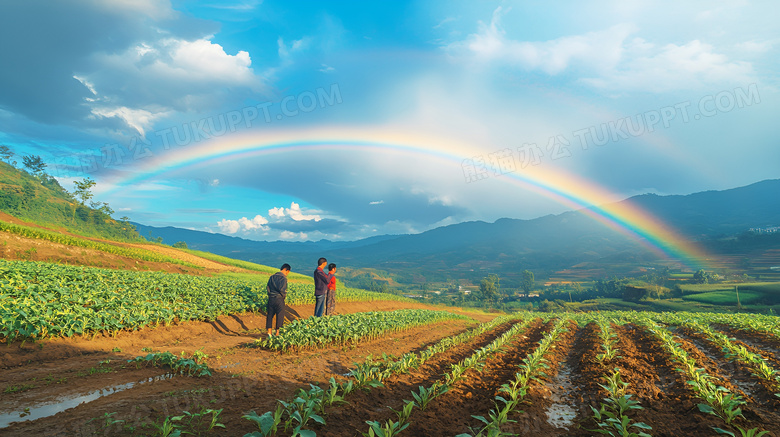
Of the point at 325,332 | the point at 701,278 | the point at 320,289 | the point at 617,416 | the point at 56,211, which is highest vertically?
the point at 56,211

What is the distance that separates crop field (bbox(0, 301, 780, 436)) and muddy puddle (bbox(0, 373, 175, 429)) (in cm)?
3

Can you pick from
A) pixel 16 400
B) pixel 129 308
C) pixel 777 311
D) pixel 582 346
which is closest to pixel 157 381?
pixel 16 400

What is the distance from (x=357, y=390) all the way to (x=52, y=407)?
511 centimetres

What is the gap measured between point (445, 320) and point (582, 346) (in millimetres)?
13020

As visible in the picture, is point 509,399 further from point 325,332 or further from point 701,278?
point 701,278

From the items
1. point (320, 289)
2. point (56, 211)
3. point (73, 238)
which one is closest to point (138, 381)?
point (320, 289)

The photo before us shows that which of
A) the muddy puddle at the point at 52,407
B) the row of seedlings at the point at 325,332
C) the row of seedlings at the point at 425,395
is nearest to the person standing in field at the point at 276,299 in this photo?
the row of seedlings at the point at 325,332

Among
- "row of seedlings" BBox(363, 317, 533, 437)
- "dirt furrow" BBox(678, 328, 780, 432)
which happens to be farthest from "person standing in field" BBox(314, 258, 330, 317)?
"dirt furrow" BBox(678, 328, 780, 432)

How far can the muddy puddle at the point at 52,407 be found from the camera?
4809 mm

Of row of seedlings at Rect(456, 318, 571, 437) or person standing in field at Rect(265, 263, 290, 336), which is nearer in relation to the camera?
row of seedlings at Rect(456, 318, 571, 437)

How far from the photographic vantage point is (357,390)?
6414 mm

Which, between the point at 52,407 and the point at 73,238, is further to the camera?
the point at 73,238

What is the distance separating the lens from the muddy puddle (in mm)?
4809

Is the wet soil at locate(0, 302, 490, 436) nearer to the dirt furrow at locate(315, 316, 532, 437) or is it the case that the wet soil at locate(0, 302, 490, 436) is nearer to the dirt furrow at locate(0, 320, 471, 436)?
the dirt furrow at locate(0, 320, 471, 436)
